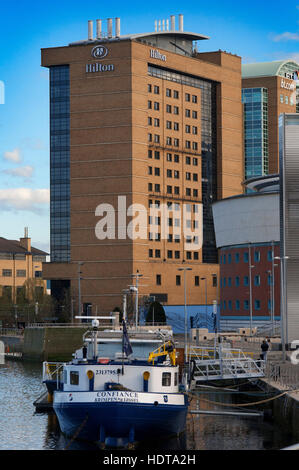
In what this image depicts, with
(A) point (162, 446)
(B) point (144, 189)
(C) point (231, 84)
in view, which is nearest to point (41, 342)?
(B) point (144, 189)

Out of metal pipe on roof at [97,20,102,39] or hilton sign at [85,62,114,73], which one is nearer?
hilton sign at [85,62,114,73]

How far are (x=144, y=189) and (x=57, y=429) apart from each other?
359 ft

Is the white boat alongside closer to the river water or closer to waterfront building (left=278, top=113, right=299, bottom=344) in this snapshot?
the river water

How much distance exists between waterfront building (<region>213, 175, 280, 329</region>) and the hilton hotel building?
90.1 ft

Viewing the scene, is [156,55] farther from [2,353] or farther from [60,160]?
[2,353]

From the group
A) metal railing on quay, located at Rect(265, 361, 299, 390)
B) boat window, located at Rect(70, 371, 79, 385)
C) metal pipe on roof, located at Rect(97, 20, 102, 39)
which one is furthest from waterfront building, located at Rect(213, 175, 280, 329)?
boat window, located at Rect(70, 371, 79, 385)

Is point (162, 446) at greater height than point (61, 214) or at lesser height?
lesser

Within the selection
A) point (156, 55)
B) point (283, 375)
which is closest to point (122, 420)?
point (283, 375)

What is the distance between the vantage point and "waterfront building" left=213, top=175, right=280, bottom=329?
383 feet

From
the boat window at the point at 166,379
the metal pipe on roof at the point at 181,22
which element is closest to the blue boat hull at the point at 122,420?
the boat window at the point at 166,379

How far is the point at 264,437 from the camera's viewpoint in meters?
44.0

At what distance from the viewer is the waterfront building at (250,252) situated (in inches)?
4594

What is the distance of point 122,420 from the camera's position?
128 ft
